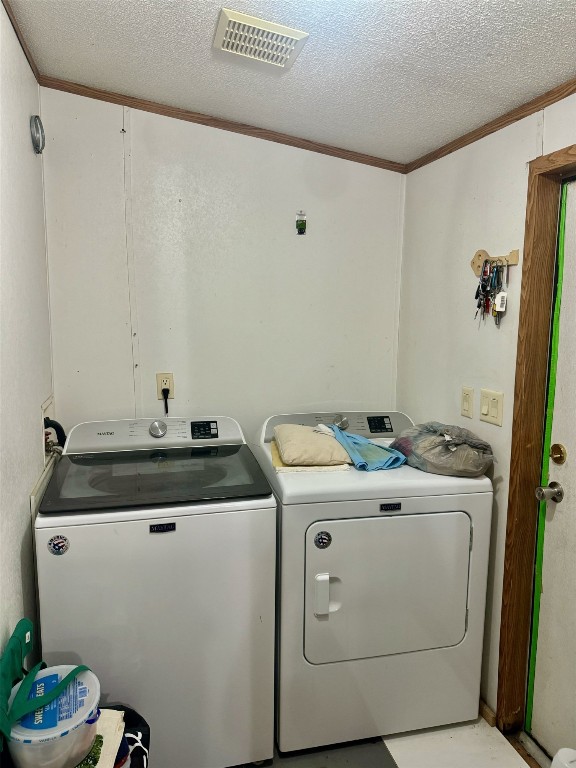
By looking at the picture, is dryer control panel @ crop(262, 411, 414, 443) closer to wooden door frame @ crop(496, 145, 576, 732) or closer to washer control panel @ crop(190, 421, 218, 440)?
washer control panel @ crop(190, 421, 218, 440)

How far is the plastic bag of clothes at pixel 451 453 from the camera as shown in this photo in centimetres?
174

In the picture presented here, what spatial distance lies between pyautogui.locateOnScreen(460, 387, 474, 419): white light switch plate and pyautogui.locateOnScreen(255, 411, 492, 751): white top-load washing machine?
0.30 metres

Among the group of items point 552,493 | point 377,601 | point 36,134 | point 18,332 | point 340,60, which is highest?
point 340,60

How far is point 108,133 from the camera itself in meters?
2.02

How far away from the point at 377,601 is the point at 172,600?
701mm

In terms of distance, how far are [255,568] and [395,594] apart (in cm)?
52

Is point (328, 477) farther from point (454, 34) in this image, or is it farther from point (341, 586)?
point (454, 34)

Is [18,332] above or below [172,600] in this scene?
above

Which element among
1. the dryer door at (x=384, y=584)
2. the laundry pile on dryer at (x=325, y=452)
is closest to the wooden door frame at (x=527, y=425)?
the dryer door at (x=384, y=584)

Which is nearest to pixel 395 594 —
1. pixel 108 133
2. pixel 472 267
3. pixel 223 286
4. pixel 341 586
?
pixel 341 586

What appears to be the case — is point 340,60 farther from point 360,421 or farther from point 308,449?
point 360,421

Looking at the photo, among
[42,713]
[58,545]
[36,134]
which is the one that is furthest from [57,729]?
[36,134]

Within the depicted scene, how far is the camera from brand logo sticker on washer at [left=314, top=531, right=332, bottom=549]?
64.2 inches

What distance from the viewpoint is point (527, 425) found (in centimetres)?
168
